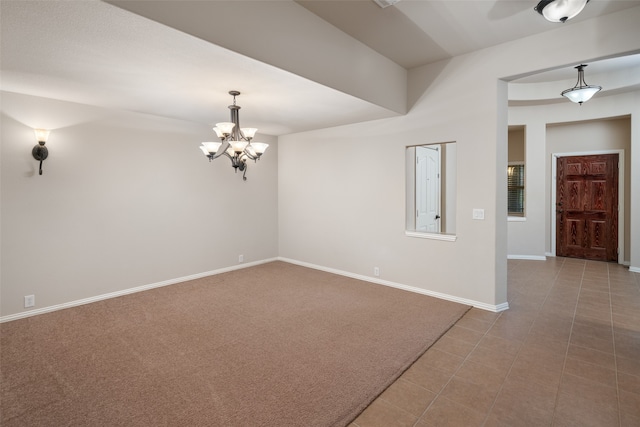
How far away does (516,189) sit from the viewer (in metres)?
7.05

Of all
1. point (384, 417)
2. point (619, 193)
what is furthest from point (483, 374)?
point (619, 193)

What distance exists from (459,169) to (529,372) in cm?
230

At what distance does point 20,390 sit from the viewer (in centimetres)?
222

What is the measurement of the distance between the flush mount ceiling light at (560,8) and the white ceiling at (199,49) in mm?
365

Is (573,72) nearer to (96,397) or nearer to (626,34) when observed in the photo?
(626,34)

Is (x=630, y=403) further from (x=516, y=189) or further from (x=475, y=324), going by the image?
(x=516, y=189)

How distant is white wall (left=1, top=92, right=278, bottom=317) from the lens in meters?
3.41

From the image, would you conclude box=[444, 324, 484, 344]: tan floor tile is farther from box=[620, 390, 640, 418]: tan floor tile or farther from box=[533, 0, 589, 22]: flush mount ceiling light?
box=[533, 0, 589, 22]: flush mount ceiling light

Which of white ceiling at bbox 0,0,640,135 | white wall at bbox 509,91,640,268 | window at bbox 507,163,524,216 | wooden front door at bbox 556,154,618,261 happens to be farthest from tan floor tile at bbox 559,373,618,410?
window at bbox 507,163,524,216

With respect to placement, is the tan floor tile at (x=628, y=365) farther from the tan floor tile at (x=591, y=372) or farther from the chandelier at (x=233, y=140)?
the chandelier at (x=233, y=140)

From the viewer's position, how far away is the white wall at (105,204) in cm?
341

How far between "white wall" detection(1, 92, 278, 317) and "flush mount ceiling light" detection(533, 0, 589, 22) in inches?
174

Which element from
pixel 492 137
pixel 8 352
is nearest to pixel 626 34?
pixel 492 137

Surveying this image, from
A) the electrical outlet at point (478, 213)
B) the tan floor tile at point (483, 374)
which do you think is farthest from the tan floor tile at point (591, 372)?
the electrical outlet at point (478, 213)
